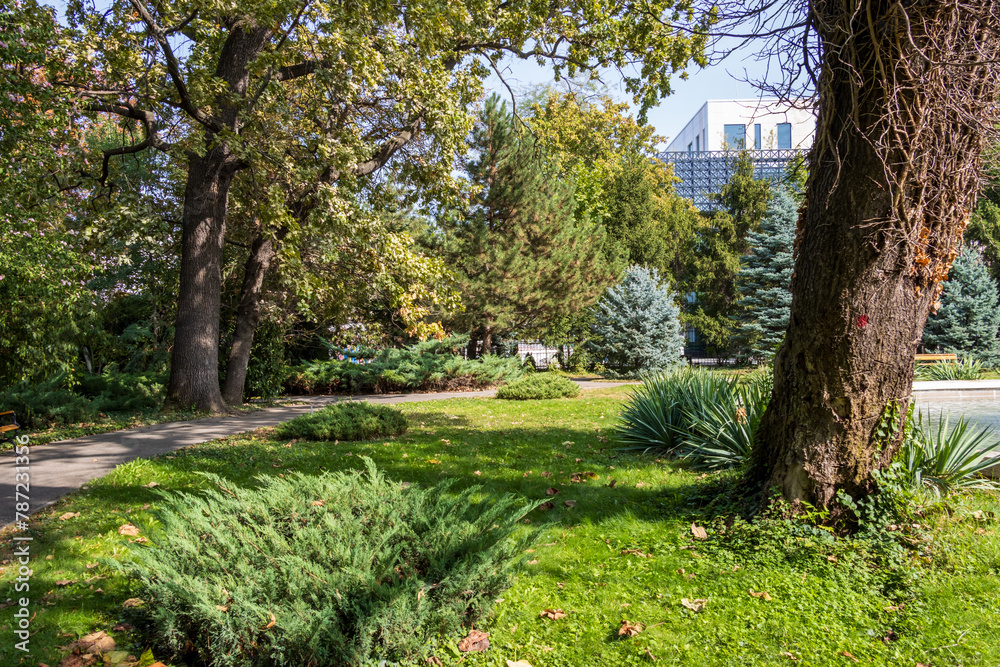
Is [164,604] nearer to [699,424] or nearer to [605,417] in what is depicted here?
[699,424]

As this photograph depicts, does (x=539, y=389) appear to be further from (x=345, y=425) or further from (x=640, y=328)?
(x=640, y=328)

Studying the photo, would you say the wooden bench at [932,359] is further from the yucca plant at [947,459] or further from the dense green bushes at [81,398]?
the dense green bushes at [81,398]

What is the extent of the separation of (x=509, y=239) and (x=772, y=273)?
352 inches

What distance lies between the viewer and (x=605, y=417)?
10.2 m

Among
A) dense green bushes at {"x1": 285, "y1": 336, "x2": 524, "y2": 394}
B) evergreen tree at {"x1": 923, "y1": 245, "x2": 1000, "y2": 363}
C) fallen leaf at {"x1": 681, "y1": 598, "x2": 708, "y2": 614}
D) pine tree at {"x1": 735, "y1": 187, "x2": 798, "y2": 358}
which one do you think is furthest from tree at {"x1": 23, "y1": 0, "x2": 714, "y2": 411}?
evergreen tree at {"x1": 923, "y1": 245, "x2": 1000, "y2": 363}

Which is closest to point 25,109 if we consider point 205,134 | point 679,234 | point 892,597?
point 205,134

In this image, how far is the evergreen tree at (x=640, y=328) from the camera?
1916 cm

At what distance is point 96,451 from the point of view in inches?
280

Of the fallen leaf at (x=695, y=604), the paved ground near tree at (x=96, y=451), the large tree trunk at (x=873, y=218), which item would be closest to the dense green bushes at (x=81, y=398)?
the paved ground near tree at (x=96, y=451)

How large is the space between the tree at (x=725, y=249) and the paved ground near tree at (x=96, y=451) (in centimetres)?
2052

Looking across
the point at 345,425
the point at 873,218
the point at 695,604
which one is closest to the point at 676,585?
the point at 695,604

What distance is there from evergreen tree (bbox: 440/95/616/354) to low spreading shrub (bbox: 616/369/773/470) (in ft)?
36.8

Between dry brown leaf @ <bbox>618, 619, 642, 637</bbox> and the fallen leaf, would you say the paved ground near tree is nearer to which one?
dry brown leaf @ <bbox>618, 619, 642, 637</bbox>

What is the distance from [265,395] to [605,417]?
8797mm
